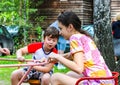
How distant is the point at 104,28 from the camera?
24.6ft

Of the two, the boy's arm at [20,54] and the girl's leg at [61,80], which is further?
the boy's arm at [20,54]

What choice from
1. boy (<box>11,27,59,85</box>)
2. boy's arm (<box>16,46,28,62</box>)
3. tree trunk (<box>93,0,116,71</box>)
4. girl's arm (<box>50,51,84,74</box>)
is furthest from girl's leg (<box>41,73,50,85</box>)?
tree trunk (<box>93,0,116,71</box>)

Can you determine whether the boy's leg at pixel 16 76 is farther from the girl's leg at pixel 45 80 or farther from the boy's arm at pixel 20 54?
the girl's leg at pixel 45 80

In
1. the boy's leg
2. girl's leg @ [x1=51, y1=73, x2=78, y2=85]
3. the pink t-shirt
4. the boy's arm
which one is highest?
the pink t-shirt

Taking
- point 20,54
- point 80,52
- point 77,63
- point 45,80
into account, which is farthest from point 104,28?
point 77,63

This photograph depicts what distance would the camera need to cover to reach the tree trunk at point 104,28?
743 cm

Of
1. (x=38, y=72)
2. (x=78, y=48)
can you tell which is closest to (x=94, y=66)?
(x=78, y=48)

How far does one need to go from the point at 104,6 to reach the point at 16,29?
13577 mm

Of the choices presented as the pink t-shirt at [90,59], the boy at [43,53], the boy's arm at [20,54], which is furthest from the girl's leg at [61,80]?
the boy's arm at [20,54]

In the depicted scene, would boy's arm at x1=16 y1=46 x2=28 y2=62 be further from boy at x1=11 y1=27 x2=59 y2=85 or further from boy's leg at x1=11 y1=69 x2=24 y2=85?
boy's leg at x1=11 y1=69 x2=24 y2=85

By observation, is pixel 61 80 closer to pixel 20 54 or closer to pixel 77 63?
pixel 77 63

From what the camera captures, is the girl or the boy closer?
the girl

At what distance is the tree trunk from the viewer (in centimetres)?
743

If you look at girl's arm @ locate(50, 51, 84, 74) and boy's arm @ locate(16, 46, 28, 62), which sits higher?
girl's arm @ locate(50, 51, 84, 74)
